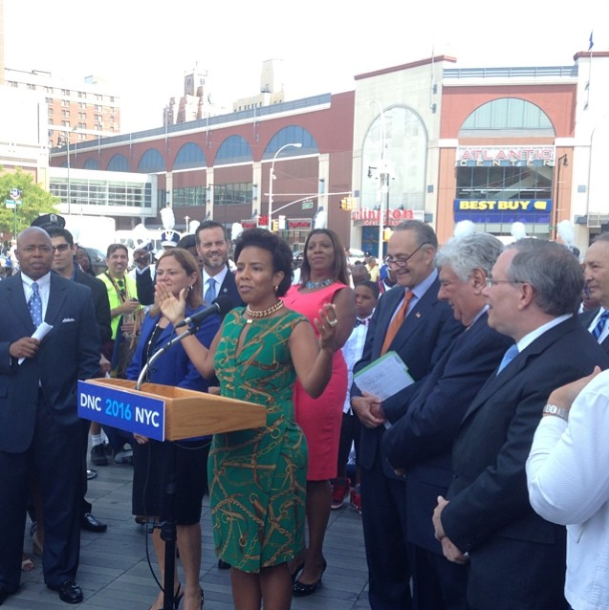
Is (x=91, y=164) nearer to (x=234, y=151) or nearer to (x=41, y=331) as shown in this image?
(x=234, y=151)

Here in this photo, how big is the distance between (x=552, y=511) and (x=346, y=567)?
9.74ft

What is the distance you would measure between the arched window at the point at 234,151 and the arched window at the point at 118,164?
53.5ft

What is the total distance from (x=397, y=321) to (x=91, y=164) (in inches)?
3231

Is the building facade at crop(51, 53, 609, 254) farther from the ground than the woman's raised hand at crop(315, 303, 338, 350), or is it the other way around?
the building facade at crop(51, 53, 609, 254)

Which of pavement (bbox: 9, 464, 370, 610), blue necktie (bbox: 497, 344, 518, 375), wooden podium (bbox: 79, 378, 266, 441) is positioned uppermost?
blue necktie (bbox: 497, 344, 518, 375)

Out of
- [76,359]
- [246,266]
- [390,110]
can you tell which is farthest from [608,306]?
[390,110]

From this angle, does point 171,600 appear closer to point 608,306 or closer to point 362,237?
point 608,306

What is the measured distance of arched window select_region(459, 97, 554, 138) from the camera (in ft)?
144

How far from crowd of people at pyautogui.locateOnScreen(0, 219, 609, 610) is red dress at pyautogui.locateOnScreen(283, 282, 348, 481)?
0.04 ft

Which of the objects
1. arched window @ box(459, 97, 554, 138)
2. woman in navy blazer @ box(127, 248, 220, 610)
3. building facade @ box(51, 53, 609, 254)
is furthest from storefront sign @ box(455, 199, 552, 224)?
woman in navy blazer @ box(127, 248, 220, 610)

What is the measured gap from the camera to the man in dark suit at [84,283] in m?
4.89

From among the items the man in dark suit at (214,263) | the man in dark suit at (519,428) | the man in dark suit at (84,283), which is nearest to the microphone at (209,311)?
the man in dark suit at (519,428)

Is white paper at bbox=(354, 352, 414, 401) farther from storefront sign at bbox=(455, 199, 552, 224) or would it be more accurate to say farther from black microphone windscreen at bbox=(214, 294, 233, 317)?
storefront sign at bbox=(455, 199, 552, 224)

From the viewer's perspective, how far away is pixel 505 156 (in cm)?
4438
